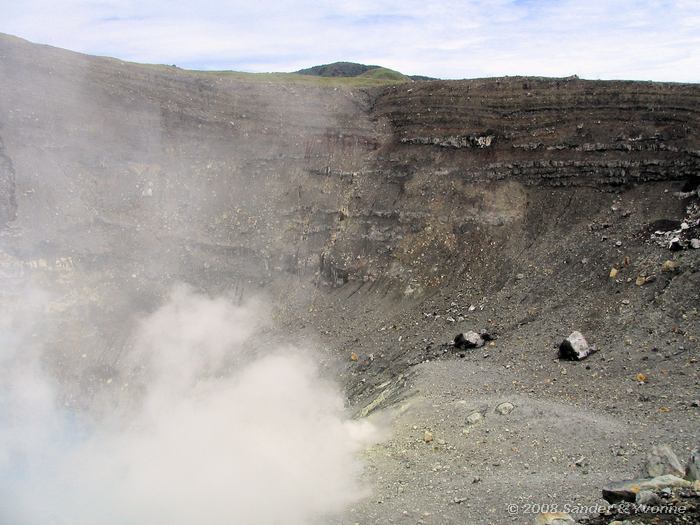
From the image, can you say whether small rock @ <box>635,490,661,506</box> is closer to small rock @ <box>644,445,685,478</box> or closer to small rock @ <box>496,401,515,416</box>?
small rock @ <box>644,445,685,478</box>

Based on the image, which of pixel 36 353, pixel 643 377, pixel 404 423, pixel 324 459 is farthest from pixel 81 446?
pixel 643 377

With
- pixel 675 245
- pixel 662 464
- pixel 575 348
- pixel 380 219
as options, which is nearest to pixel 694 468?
pixel 662 464

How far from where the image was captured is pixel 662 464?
10344mm

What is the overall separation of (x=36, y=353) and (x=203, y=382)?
747 cm

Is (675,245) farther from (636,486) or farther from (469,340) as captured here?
(636,486)

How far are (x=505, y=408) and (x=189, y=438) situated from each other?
1206 centimetres

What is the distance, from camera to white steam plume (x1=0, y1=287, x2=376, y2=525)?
612 inches

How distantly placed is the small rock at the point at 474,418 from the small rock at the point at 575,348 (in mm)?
3954

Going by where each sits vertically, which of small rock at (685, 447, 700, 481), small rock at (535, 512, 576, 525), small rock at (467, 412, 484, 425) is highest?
small rock at (685, 447, 700, 481)

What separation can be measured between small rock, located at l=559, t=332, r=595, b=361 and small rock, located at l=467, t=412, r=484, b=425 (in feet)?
13.0

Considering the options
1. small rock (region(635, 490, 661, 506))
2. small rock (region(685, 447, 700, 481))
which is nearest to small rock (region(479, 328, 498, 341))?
small rock (region(685, 447, 700, 481))

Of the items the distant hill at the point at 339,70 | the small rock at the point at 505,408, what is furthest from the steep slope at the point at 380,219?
the distant hill at the point at 339,70

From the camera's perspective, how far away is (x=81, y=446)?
73.7ft

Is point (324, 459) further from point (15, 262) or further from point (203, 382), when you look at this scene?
point (15, 262)
